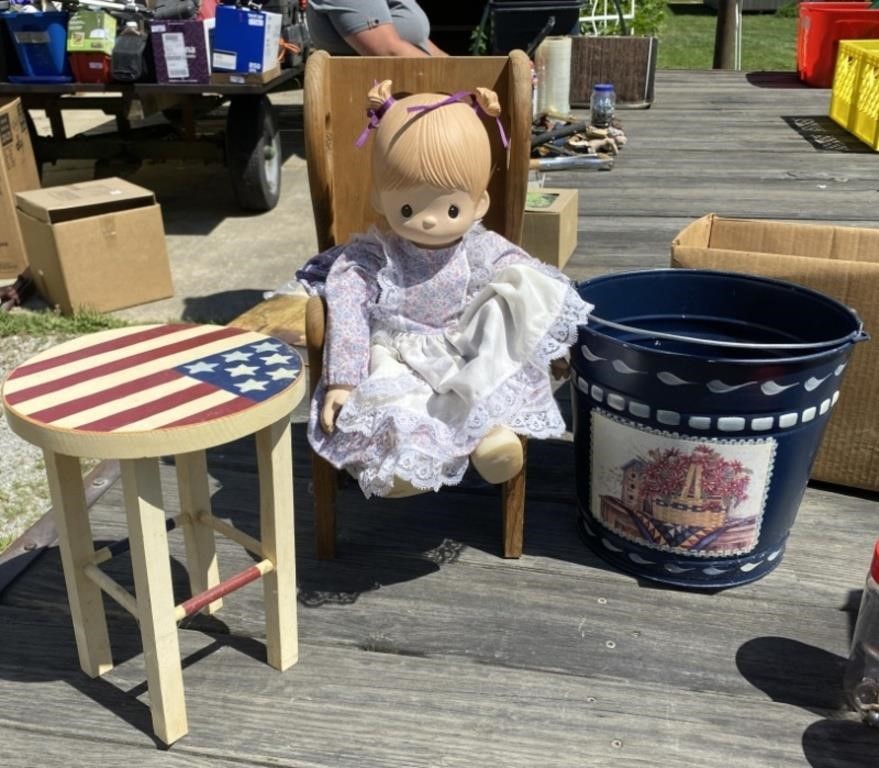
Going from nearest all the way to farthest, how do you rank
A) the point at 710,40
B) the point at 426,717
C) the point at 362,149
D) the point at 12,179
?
the point at 426,717, the point at 362,149, the point at 12,179, the point at 710,40

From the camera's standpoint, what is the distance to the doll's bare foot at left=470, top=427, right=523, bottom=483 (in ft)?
5.63

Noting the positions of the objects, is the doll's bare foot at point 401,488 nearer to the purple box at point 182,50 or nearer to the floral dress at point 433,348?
the floral dress at point 433,348

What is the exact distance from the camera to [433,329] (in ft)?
6.32

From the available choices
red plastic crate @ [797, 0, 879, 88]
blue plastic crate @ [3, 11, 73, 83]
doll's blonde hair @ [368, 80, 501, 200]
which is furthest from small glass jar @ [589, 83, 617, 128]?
doll's blonde hair @ [368, 80, 501, 200]

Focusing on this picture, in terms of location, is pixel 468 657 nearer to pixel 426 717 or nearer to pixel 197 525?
pixel 426 717

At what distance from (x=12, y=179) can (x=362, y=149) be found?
3.05 metres

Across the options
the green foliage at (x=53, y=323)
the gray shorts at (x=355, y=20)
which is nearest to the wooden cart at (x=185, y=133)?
the green foliage at (x=53, y=323)

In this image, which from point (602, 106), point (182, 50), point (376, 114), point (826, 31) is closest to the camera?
point (376, 114)

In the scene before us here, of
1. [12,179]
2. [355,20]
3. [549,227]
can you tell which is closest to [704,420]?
[355,20]

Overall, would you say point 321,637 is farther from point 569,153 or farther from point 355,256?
point 569,153

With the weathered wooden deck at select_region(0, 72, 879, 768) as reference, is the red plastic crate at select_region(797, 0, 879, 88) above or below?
above

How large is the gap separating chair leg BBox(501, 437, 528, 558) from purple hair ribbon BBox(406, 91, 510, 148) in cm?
66

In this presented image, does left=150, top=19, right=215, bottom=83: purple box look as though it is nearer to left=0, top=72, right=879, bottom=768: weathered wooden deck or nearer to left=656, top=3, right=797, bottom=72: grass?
left=0, top=72, right=879, bottom=768: weathered wooden deck

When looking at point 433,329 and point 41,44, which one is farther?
point 41,44
